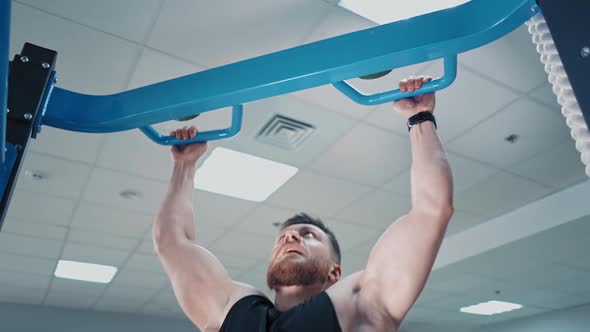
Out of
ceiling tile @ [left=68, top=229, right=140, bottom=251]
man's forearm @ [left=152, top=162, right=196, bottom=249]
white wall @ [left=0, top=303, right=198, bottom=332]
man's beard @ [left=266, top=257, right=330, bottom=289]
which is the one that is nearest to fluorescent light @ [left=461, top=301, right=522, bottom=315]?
white wall @ [left=0, top=303, right=198, bottom=332]

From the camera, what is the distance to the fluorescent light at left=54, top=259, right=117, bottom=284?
17.3 feet

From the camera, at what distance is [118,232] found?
4.48 metres

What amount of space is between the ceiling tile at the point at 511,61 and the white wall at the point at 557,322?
19.3ft

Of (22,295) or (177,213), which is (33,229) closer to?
(22,295)

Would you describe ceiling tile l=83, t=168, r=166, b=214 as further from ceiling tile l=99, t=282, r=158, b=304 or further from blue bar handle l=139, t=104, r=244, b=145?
ceiling tile l=99, t=282, r=158, b=304

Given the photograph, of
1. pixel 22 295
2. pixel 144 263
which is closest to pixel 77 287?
pixel 22 295

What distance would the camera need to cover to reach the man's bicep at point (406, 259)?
3.30 ft

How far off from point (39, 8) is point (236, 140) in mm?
1373

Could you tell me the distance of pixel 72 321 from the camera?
22.2 ft

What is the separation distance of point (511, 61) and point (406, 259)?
1895 mm

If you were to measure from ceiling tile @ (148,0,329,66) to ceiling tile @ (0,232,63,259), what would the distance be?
322 cm

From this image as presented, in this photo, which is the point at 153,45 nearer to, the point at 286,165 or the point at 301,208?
the point at 286,165

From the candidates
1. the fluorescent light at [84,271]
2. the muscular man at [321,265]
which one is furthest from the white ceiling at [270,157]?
the muscular man at [321,265]

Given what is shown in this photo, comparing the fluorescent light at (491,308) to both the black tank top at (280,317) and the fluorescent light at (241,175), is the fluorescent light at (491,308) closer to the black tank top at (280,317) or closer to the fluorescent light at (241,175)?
the fluorescent light at (241,175)
